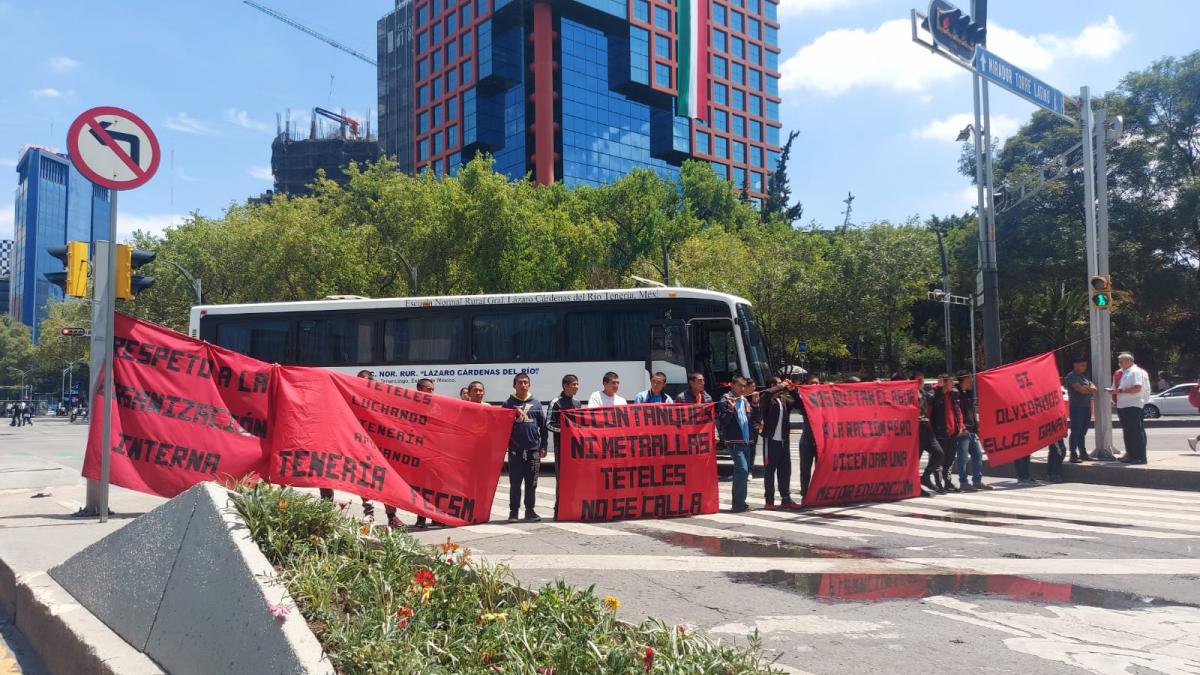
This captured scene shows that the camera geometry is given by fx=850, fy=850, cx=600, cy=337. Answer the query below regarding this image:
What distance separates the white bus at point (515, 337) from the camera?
16906 millimetres

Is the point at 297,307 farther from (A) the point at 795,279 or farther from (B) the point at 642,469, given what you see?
(A) the point at 795,279

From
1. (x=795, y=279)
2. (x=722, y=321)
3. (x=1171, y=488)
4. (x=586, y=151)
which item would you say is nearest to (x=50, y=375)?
(x=586, y=151)

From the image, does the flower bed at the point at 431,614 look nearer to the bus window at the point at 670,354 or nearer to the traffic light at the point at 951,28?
the bus window at the point at 670,354

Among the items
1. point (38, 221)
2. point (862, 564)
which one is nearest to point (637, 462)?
point (862, 564)

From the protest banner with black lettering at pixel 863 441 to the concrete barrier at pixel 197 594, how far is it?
25.6 feet

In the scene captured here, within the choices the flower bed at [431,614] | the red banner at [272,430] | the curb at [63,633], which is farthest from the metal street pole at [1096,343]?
the curb at [63,633]

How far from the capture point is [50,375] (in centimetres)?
11506

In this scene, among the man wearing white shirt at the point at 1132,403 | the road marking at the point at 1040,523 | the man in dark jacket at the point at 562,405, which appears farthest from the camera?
the man wearing white shirt at the point at 1132,403

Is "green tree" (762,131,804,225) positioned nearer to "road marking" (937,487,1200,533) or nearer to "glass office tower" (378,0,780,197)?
"glass office tower" (378,0,780,197)

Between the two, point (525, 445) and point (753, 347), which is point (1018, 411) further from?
point (525, 445)

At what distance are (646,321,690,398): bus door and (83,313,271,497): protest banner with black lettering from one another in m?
9.44

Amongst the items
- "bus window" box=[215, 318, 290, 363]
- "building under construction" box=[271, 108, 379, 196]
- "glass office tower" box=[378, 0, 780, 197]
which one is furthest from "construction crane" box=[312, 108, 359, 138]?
"bus window" box=[215, 318, 290, 363]

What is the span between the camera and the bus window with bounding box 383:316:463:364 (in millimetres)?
18672

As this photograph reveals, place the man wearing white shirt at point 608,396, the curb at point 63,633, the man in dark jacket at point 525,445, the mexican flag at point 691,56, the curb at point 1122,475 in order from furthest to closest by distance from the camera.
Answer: the mexican flag at point 691,56, the curb at point 1122,475, the man wearing white shirt at point 608,396, the man in dark jacket at point 525,445, the curb at point 63,633
